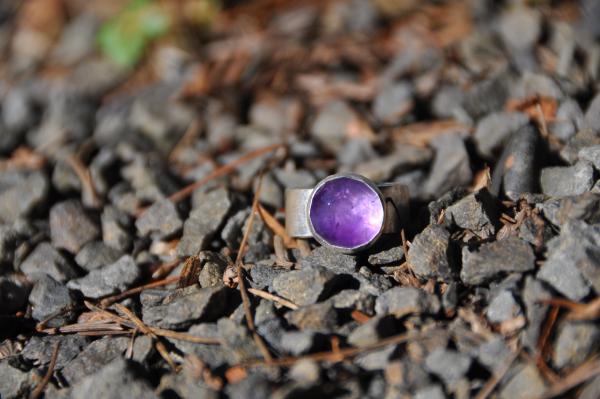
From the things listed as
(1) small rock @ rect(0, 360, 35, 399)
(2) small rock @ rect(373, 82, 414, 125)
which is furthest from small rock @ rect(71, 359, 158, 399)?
(2) small rock @ rect(373, 82, 414, 125)

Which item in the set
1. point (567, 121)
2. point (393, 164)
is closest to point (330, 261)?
point (393, 164)

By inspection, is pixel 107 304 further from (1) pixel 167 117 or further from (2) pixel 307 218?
(1) pixel 167 117

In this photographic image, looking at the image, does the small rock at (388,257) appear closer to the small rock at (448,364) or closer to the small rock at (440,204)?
the small rock at (440,204)

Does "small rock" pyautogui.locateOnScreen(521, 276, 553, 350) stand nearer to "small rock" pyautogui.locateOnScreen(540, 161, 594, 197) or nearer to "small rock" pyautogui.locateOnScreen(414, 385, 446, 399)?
"small rock" pyautogui.locateOnScreen(414, 385, 446, 399)

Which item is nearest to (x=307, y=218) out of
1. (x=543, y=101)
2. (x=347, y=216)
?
(x=347, y=216)

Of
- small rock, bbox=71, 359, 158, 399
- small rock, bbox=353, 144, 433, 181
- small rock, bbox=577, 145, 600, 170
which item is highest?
small rock, bbox=577, 145, 600, 170

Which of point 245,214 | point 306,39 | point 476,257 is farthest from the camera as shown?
point 306,39

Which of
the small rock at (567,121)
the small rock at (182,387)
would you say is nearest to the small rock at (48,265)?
the small rock at (182,387)
